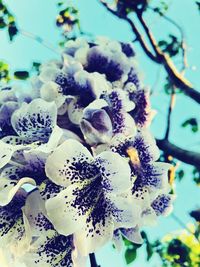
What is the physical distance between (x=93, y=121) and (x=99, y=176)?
8 centimetres

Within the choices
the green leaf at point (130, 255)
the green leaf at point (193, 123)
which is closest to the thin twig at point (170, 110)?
the green leaf at point (193, 123)

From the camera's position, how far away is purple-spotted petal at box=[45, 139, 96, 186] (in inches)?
20.5

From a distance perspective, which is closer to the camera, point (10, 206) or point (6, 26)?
point (10, 206)

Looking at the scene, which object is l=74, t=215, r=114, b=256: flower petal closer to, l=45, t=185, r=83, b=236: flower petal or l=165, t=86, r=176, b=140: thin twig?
l=45, t=185, r=83, b=236: flower petal

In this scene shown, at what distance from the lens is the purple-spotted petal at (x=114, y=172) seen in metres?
0.54

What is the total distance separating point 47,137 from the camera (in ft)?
2.00

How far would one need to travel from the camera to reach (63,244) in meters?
0.58

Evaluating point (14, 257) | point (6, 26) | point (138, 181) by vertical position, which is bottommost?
point (6, 26)

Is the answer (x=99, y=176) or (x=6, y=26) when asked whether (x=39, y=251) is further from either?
(x=6, y=26)

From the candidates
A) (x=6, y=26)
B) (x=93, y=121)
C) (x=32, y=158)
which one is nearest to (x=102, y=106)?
(x=93, y=121)

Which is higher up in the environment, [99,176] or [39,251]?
[99,176]

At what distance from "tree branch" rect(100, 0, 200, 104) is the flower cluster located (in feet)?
3.13

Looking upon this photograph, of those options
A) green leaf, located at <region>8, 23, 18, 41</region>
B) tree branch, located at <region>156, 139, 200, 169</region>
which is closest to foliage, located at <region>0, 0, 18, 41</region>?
green leaf, located at <region>8, 23, 18, 41</region>

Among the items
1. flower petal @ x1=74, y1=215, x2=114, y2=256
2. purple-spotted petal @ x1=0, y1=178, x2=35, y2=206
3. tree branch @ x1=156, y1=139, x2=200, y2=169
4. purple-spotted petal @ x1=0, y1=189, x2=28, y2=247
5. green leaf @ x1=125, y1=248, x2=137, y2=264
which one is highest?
purple-spotted petal @ x1=0, y1=178, x2=35, y2=206
